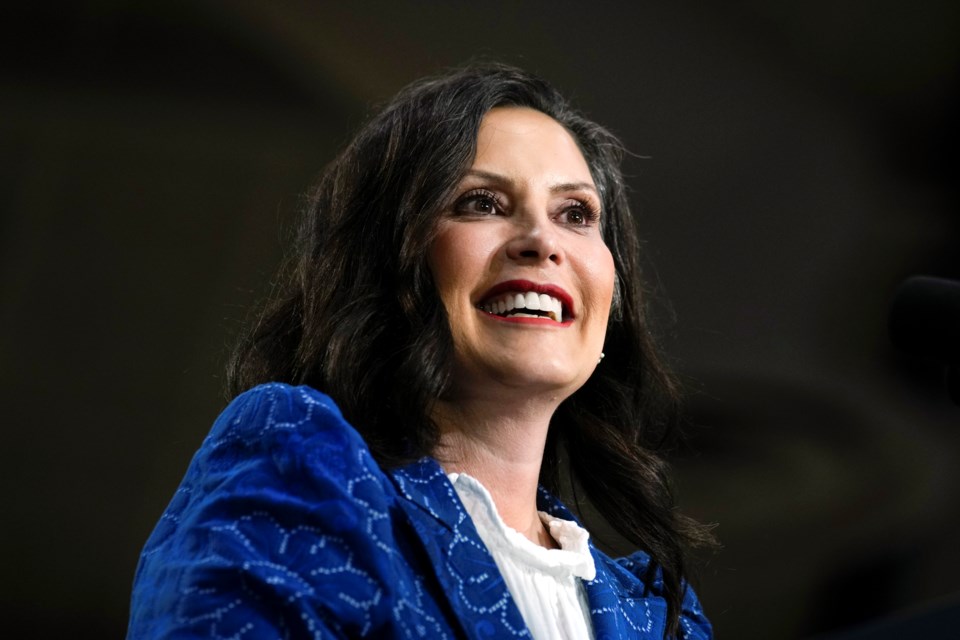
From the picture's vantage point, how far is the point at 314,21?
2576 mm

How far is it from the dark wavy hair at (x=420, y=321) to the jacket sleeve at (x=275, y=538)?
0.17m

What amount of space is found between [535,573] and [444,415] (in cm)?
21

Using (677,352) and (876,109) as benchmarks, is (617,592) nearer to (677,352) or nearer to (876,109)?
(677,352)

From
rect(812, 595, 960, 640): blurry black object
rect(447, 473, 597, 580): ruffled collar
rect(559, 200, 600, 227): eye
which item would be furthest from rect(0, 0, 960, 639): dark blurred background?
rect(812, 595, 960, 640): blurry black object

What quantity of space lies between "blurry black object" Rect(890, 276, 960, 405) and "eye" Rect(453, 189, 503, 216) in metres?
0.67

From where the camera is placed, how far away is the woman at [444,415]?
1.08 metres

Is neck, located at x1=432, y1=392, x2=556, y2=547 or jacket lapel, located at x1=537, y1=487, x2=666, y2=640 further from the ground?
neck, located at x1=432, y1=392, x2=556, y2=547

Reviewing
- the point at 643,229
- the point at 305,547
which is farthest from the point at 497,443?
the point at 643,229

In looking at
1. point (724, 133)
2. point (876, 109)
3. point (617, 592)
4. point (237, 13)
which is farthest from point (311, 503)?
point (876, 109)

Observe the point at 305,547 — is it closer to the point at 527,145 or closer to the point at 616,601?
the point at 616,601

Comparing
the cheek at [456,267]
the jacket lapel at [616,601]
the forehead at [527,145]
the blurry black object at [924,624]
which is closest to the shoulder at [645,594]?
the jacket lapel at [616,601]

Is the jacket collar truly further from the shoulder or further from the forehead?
the forehead

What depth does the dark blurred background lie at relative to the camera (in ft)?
7.89

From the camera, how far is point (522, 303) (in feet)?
4.67
